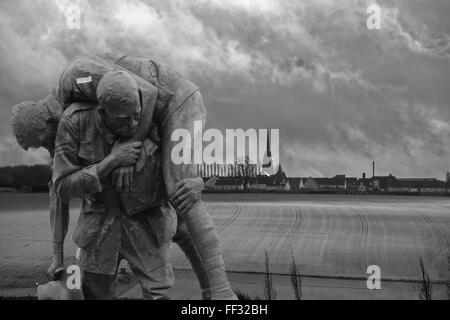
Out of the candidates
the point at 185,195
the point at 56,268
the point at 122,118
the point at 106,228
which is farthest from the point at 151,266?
the point at 122,118

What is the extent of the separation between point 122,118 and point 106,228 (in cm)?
110

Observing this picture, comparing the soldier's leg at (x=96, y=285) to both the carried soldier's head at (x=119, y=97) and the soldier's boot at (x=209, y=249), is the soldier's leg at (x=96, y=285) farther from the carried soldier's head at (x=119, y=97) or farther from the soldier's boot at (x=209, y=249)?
the carried soldier's head at (x=119, y=97)

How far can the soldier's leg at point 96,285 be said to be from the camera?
577 centimetres

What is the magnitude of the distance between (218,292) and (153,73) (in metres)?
2.01

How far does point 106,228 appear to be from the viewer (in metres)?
5.65

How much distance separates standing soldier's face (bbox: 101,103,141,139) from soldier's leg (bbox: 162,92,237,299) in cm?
34

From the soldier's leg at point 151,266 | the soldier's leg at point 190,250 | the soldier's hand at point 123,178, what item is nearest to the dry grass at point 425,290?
the soldier's leg at point 190,250

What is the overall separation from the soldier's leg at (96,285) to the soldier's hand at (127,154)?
115cm

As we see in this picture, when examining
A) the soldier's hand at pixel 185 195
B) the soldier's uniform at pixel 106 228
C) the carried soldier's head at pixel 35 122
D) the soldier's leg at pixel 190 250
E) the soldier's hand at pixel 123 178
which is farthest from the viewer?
the soldier's leg at pixel 190 250

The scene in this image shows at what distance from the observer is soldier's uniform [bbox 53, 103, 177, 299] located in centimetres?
546

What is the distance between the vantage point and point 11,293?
9.35 m

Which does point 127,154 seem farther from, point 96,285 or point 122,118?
point 96,285

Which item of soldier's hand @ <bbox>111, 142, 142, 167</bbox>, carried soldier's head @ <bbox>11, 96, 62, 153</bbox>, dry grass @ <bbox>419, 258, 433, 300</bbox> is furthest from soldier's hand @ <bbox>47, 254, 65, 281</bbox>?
dry grass @ <bbox>419, 258, 433, 300</bbox>

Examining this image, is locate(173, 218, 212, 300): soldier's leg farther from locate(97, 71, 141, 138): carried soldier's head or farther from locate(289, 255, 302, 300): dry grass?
locate(289, 255, 302, 300): dry grass
